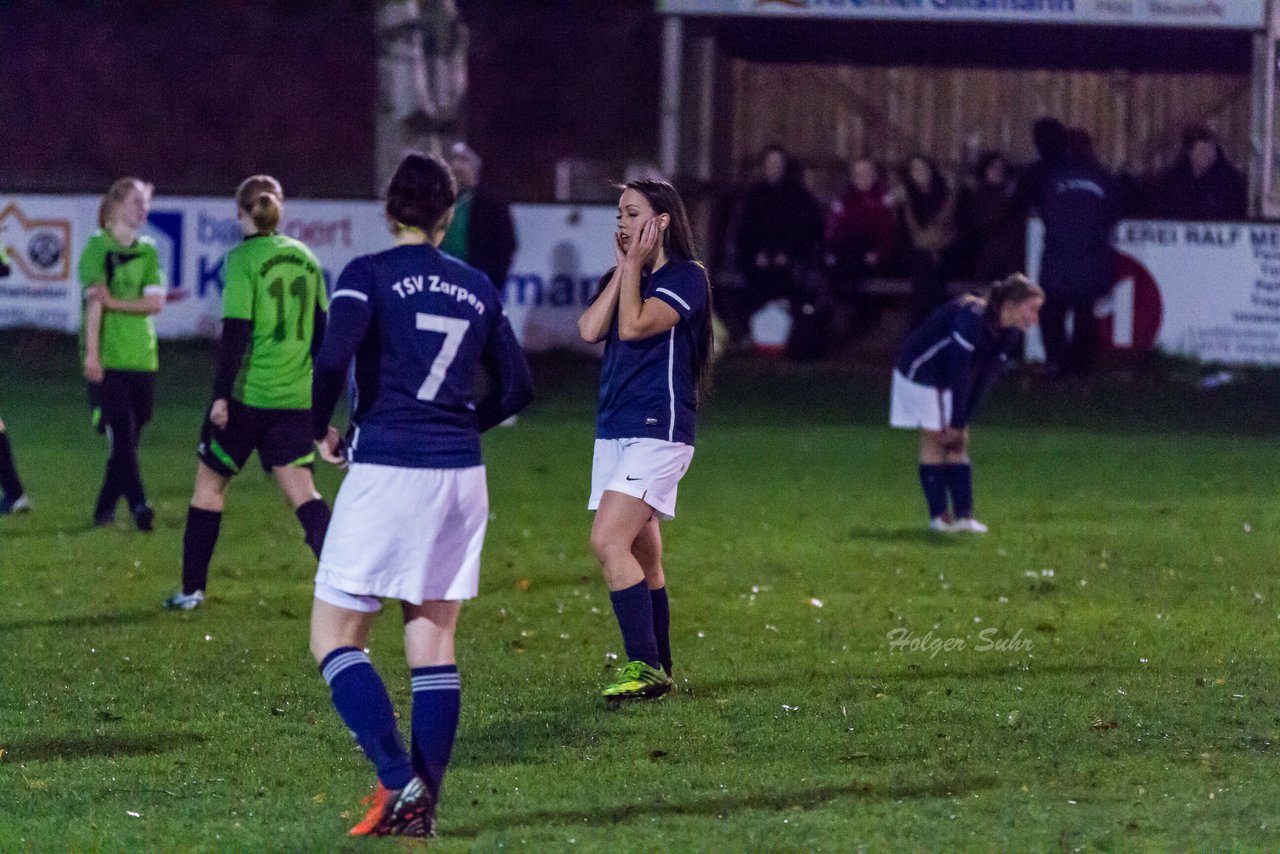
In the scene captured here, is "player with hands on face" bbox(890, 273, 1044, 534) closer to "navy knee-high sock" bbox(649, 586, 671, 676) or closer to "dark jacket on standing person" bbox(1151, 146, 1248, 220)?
"navy knee-high sock" bbox(649, 586, 671, 676)

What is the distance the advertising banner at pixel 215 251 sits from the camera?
744 inches

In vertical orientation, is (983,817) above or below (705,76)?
below

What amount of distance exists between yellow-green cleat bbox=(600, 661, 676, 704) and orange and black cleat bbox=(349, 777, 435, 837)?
189 cm

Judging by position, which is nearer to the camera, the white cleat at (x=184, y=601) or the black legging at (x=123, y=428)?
the white cleat at (x=184, y=601)

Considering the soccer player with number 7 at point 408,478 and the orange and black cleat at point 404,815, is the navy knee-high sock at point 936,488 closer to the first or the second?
the soccer player with number 7 at point 408,478

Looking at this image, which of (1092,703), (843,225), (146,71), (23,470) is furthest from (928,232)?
(146,71)

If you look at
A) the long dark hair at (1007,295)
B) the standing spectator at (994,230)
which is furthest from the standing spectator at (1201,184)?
the long dark hair at (1007,295)

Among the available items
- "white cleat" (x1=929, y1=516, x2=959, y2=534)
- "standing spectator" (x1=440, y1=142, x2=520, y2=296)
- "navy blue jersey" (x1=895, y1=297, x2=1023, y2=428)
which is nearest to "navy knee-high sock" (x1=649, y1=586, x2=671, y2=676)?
"navy blue jersey" (x1=895, y1=297, x2=1023, y2=428)

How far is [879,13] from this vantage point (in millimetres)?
19609

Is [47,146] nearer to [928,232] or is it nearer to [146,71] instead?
[146,71]

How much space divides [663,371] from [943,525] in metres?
4.73

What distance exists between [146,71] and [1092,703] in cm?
2944

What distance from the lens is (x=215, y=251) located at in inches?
755

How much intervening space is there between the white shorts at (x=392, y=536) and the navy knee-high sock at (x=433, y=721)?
226 mm
